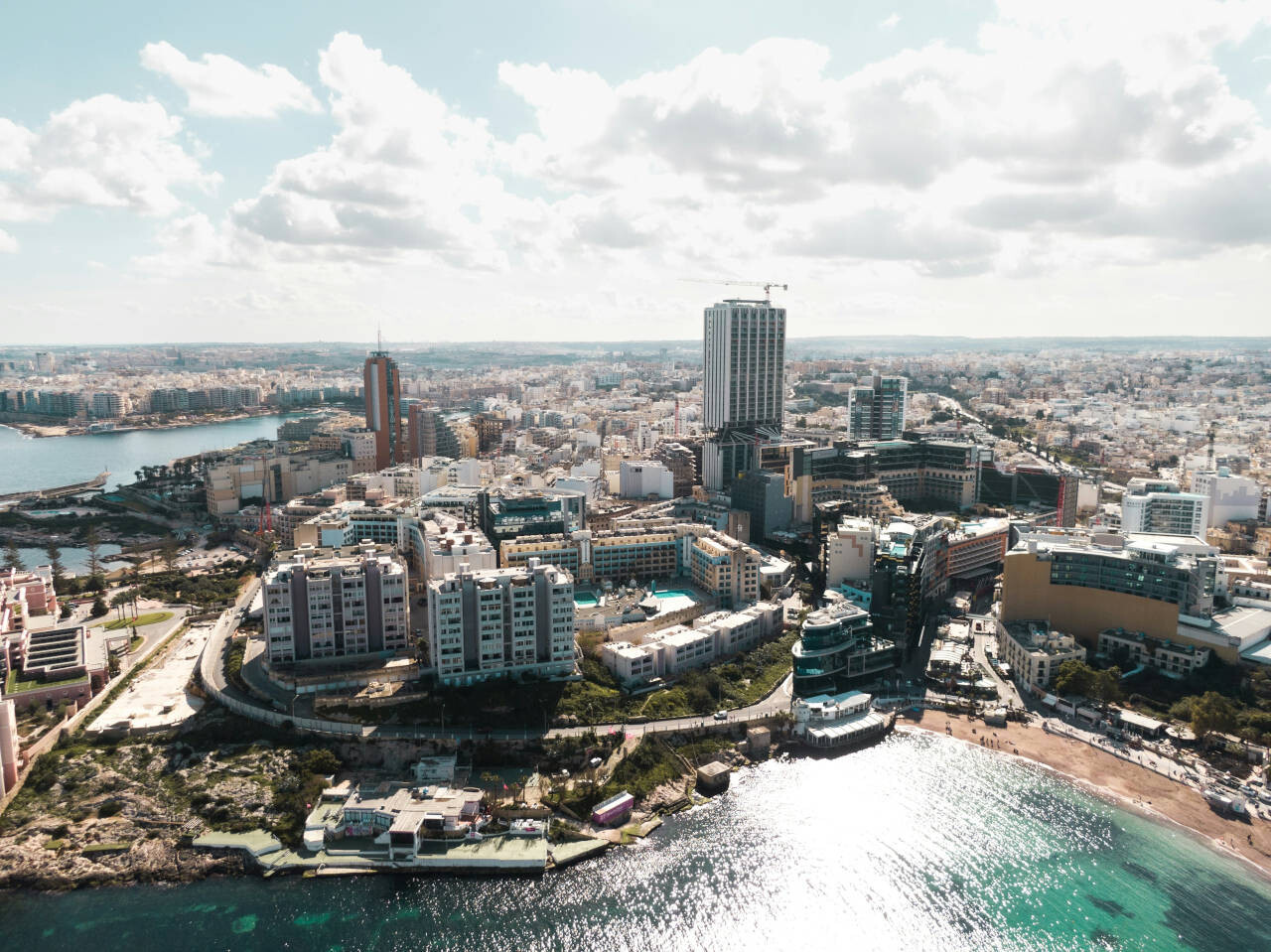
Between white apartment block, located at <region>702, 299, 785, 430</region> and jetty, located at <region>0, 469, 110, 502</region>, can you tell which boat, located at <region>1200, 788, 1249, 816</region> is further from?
jetty, located at <region>0, 469, 110, 502</region>

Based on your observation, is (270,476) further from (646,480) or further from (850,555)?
(850,555)

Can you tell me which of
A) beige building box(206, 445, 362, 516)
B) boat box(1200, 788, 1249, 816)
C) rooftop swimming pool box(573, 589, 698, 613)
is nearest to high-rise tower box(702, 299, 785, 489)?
rooftop swimming pool box(573, 589, 698, 613)

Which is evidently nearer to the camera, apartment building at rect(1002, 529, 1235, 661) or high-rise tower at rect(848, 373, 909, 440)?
apartment building at rect(1002, 529, 1235, 661)

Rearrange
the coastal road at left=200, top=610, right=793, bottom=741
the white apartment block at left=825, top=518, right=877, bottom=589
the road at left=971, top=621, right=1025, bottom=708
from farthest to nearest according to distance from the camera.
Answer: the white apartment block at left=825, top=518, right=877, bottom=589
the road at left=971, top=621, right=1025, bottom=708
the coastal road at left=200, top=610, right=793, bottom=741

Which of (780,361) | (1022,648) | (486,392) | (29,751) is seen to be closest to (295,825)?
(29,751)

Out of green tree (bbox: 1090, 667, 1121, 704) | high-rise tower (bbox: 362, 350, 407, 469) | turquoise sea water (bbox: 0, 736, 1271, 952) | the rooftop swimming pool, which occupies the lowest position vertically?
turquoise sea water (bbox: 0, 736, 1271, 952)

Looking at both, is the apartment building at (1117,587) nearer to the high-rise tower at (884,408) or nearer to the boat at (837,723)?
the boat at (837,723)

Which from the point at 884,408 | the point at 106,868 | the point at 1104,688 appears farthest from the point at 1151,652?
the point at 884,408

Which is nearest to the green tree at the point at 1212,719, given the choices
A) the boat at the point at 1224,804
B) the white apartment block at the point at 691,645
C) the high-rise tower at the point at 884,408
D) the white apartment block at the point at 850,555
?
the boat at the point at 1224,804
